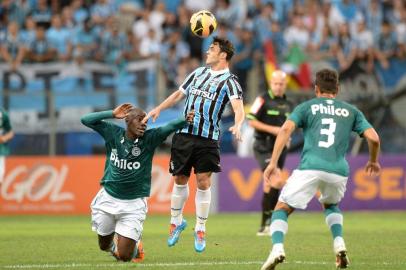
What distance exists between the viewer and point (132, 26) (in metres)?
24.5

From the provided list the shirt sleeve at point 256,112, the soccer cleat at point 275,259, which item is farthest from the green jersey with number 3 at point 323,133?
the shirt sleeve at point 256,112

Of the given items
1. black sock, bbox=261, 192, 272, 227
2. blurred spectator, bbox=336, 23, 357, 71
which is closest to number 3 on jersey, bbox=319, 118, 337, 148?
black sock, bbox=261, 192, 272, 227

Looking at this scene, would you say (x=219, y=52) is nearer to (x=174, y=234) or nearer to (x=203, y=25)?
(x=203, y=25)

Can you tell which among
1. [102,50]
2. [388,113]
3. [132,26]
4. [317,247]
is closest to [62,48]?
[102,50]

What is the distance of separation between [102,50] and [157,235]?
881 centimetres

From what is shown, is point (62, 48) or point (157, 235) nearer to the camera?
point (157, 235)

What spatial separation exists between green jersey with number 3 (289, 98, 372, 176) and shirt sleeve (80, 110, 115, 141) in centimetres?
226

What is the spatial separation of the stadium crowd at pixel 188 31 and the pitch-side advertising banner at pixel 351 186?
2520 millimetres

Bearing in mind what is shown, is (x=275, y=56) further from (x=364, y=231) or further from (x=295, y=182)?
(x=295, y=182)

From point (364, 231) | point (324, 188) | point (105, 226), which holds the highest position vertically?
point (324, 188)

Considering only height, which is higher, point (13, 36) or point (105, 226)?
point (13, 36)

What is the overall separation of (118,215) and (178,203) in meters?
1.68

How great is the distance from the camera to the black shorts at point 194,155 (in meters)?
12.0

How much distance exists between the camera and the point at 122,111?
10211 mm
